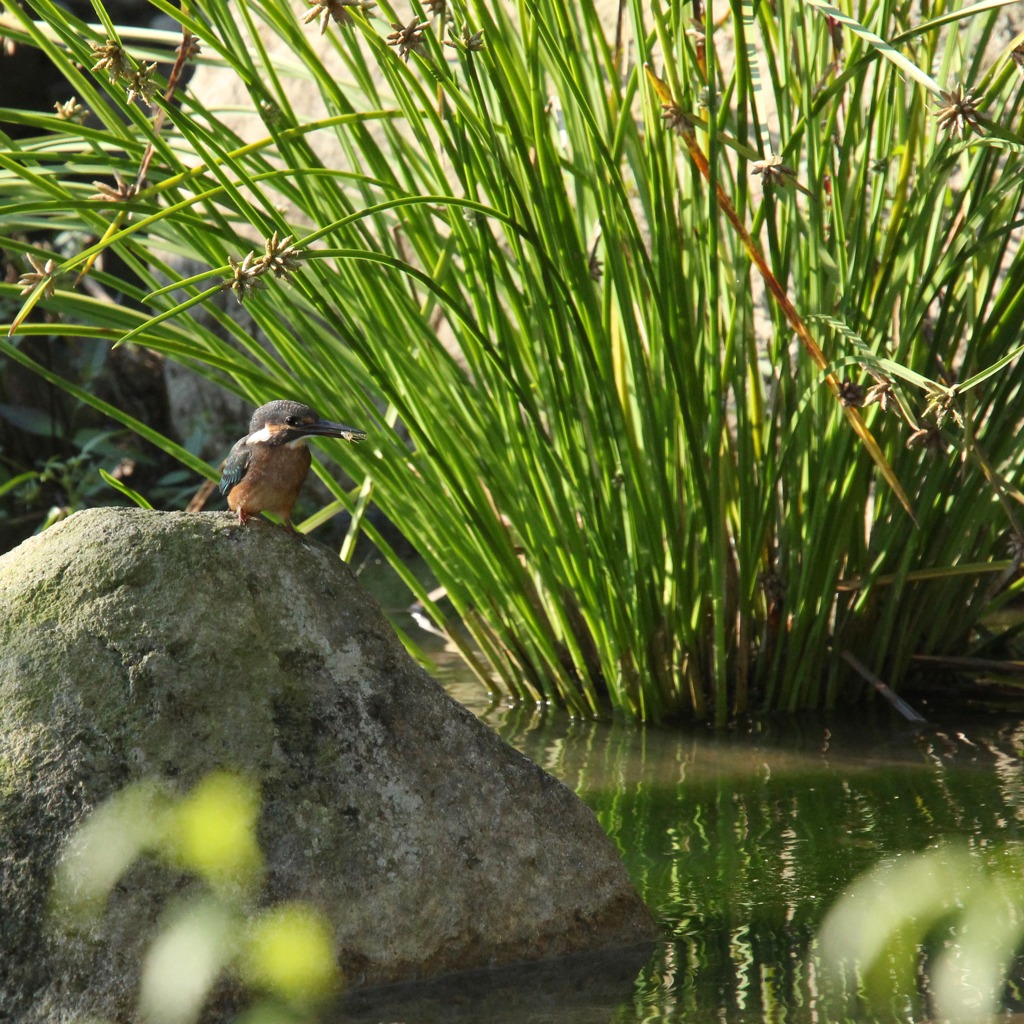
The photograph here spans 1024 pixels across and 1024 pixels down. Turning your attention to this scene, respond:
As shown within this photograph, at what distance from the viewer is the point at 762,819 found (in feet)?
6.86

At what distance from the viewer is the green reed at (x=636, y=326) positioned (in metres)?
2.09

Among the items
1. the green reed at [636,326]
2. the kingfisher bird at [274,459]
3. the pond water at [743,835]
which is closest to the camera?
the pond water at [743,835]

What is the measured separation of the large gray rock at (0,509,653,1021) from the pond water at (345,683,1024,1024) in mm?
84

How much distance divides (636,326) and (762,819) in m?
0.90

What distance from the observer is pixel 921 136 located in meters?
2.54

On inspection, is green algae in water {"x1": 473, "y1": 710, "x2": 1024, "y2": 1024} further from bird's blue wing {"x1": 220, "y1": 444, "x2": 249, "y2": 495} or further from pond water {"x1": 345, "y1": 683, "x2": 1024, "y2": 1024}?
bird's blue wing {"x1": 220, "y1": 444, "x2": 249, "y2": 495}

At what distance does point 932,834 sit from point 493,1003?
0.82m

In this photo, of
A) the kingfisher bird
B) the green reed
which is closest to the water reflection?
the green reed

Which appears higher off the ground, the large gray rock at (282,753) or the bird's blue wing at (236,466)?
the bird's blue wing at (236,466)

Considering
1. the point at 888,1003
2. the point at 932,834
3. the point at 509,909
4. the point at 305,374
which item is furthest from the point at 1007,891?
the point at 305,374

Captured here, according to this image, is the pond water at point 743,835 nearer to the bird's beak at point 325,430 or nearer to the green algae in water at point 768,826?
the green algae in water at point 768,826

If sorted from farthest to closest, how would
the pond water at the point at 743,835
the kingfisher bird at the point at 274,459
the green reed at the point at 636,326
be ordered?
the green reed at the point at 636,326, the kingfisher bird at the point at 274,459, the pond water at the point at 743,835

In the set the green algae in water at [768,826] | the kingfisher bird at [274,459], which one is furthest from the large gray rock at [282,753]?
the green algae in water at [768,826]

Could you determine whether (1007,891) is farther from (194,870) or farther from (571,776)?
(194,870)
